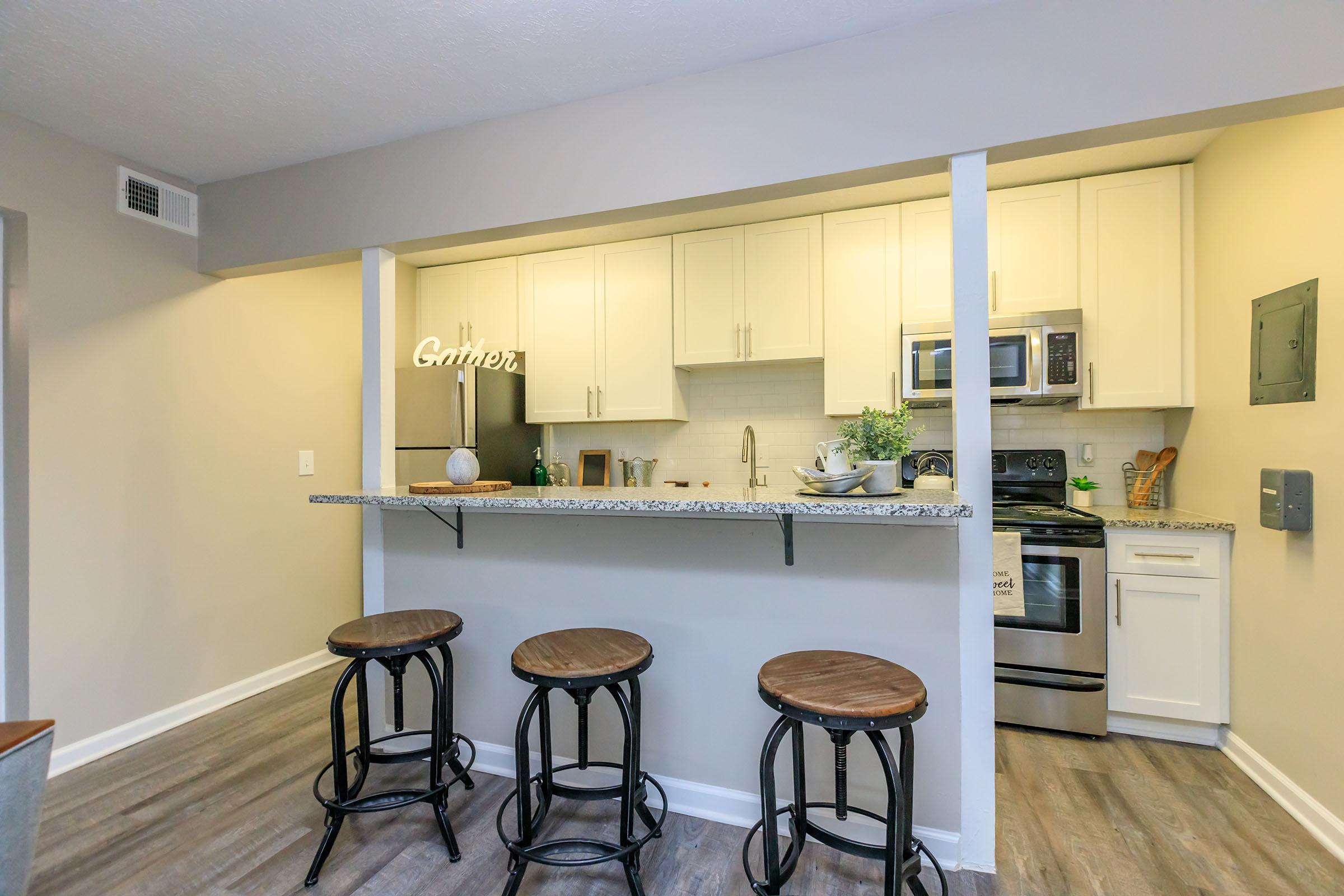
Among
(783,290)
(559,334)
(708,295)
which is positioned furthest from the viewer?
(559,334)

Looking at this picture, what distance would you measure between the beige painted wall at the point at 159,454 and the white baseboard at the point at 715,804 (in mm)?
1607

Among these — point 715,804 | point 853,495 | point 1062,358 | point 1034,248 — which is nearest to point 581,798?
point 715,804

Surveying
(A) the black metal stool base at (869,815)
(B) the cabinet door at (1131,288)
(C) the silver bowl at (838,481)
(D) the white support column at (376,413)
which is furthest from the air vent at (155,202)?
(B) the cabinet door at (1131,288)

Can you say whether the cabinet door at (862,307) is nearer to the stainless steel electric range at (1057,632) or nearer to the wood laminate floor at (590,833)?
the stainless steel electric range at (1057,632)

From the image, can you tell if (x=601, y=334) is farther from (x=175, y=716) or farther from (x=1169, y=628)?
(x=1169, y=628)

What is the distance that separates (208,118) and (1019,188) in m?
3.41

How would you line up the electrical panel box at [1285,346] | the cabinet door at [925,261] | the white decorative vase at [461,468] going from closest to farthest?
the electrical panel box at [1285,346] → the white decorative vase at [461,468] → the cabinet door at [925,261]

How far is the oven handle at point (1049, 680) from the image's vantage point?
2502mm

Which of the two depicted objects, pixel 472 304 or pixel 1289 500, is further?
pixel 472 304

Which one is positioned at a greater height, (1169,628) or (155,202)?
(155,202)

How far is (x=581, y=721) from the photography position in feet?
5.57

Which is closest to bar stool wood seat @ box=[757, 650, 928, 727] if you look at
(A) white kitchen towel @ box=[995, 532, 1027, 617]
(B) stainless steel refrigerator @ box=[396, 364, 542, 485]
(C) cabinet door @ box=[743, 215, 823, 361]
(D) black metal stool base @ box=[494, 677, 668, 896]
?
(D) black metal stool base @ box=[494, 677, 668, 896]

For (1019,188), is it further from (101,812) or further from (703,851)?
(101,812)

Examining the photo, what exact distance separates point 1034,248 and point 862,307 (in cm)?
80
